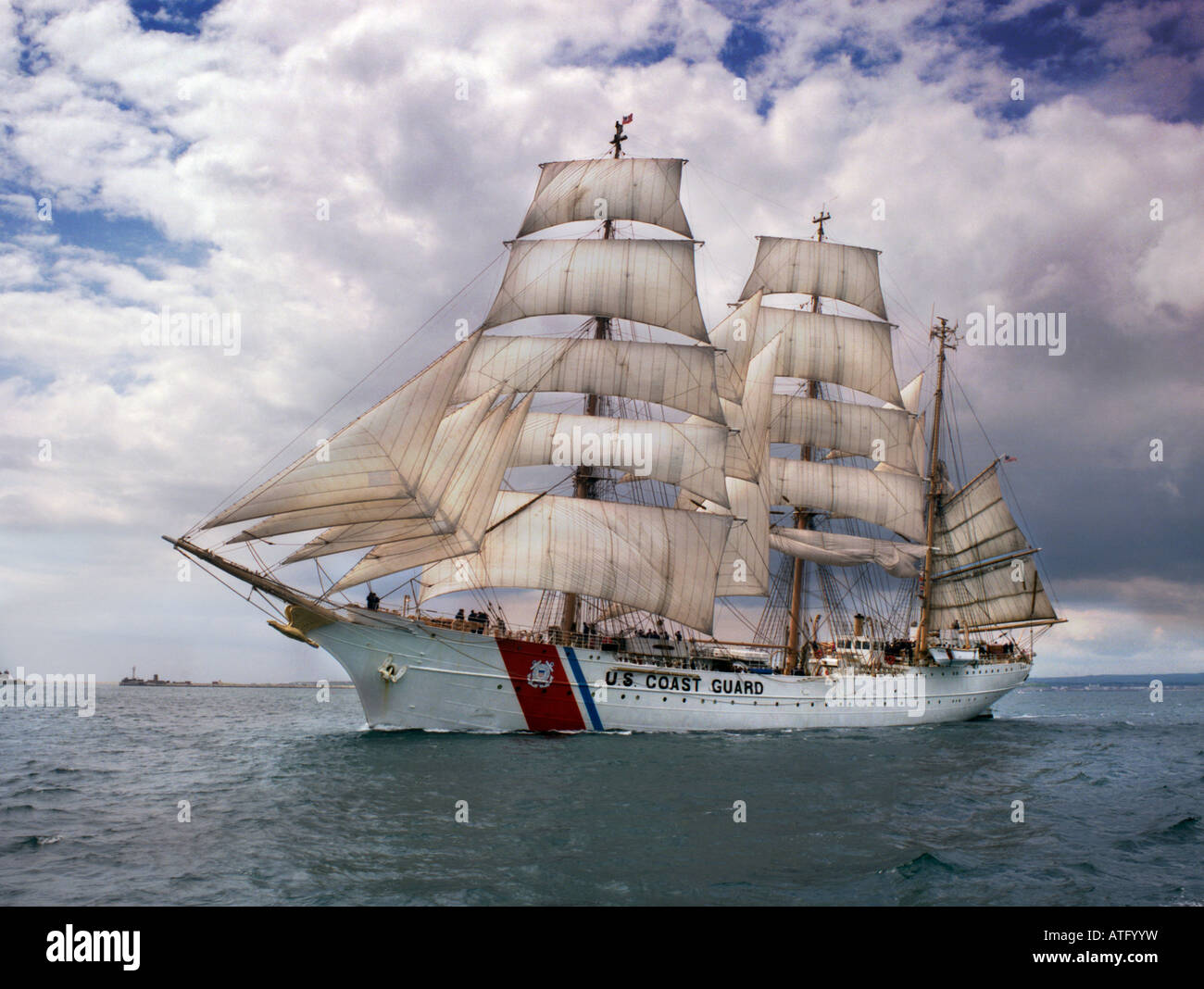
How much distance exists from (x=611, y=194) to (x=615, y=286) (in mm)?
6251

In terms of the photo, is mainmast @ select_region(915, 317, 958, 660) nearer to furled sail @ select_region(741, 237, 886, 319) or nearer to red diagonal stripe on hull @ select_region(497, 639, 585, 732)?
furled sail @ select_region(741, 237, 886, 319)

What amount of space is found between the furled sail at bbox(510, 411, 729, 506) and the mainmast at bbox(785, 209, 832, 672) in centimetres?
1538

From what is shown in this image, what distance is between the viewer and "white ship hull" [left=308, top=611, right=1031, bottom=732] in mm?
35781

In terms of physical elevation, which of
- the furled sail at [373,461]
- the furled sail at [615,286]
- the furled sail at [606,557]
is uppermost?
the furled sail at [615,286]

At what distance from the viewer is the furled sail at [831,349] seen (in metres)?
61.0

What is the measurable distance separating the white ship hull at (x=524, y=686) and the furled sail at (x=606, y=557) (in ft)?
13.0

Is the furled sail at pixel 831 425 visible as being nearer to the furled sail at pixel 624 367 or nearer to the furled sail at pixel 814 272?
the furled sail at pixel 814 272

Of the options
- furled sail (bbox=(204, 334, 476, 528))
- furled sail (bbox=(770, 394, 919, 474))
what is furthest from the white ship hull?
furled sail (bbox=(770, 394, 919, 474))

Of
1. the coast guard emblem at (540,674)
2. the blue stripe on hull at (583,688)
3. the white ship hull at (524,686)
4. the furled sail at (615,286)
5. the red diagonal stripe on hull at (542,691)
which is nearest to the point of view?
the white ship hull at (524,686)

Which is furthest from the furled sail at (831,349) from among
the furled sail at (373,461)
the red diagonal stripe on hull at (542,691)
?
the furled sail at (373,461)

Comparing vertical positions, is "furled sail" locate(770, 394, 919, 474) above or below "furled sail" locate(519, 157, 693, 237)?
below

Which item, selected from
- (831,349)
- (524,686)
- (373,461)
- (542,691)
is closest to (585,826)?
(373,461)
